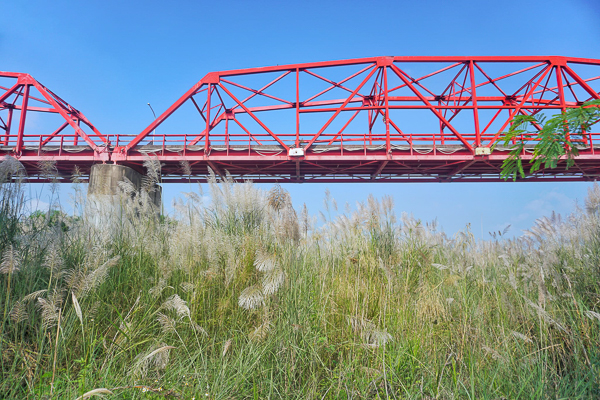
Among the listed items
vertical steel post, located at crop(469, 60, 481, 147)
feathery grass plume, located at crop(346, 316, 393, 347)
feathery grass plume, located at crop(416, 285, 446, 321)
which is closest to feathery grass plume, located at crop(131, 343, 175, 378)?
feathery grass plume, located at crop(346, 316, 393, 347)

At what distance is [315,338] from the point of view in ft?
7.32

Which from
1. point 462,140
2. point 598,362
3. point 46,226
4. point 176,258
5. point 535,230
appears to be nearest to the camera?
point 598,362

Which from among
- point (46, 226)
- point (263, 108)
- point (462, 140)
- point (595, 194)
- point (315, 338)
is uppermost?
point (263, 108)

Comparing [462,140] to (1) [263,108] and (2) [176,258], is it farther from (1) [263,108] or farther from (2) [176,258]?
(2) [176,258]

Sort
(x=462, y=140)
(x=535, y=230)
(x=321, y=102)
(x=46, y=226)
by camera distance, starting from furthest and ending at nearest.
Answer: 1. (x=321, y=102)
2. (x=462, y=140)
3. (x=535, y=230)
4. (x=46, y=226)

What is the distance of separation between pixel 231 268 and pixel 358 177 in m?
21.5

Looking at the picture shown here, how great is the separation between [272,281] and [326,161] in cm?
1815

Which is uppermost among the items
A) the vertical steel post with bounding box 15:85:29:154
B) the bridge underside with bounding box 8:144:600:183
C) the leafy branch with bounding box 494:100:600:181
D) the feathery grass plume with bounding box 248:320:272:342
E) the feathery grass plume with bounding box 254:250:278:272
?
the vertical steel post with bounding box 15:85:29:154

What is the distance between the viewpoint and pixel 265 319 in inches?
90.3

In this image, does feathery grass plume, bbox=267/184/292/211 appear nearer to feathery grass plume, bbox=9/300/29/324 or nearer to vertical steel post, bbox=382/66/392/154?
feathery grass plume, bbox=9/300/29/324

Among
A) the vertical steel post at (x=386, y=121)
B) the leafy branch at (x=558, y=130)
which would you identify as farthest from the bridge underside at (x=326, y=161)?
the leafy branch at (x=558, y=130)

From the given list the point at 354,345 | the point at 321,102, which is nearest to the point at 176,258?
the point at 354,345

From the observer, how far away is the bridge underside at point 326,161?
1917 cm

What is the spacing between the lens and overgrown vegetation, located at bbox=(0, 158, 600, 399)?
6.56 ft
